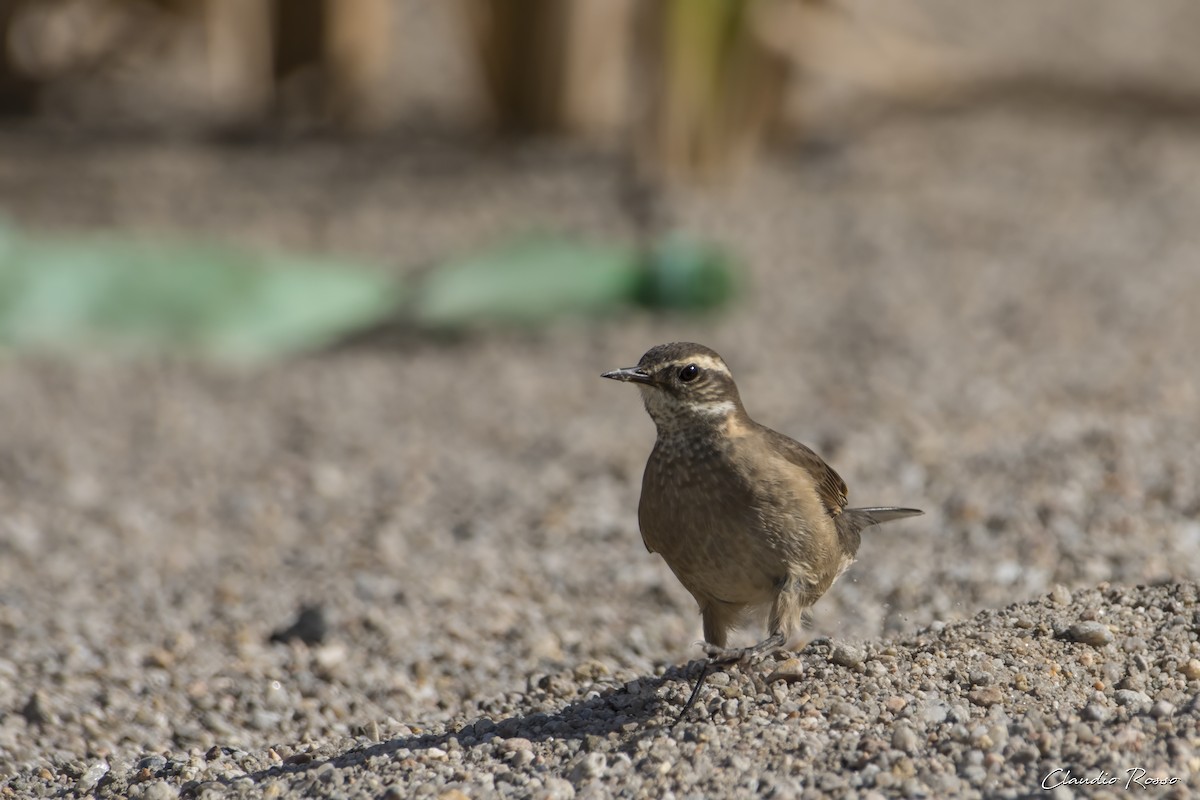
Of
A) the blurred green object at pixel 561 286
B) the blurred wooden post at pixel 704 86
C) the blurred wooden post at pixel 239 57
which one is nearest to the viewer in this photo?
the blurred green object at pixel 561 286

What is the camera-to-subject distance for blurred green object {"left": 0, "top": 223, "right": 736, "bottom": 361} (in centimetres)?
958

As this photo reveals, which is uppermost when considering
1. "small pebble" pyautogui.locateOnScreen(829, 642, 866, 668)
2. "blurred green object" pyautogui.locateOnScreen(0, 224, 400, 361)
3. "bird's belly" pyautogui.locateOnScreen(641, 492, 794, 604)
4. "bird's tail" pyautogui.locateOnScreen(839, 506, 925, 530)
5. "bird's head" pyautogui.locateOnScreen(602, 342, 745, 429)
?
"bird's head" pyautogui.locateOnScreen(602, 342, 745, 429)

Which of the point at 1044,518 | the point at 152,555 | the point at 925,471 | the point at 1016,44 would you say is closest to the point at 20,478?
the point at 152,555

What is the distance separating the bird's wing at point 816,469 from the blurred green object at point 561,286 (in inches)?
192

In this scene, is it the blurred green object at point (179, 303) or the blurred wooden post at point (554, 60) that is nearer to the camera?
the blurred green object at point (179, 303)

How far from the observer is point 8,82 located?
44.0ft

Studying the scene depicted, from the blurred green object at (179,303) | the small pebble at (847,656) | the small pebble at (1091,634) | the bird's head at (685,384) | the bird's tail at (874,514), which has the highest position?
the bird's head at (685,384)

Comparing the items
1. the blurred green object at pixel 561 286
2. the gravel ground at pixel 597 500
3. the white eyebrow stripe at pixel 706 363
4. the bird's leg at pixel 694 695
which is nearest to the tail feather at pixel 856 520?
the gravel ground at pixel 597 500

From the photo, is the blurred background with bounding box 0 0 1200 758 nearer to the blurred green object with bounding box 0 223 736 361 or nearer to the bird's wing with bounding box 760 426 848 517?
the blurred green object with bounding box 0 223 736 361

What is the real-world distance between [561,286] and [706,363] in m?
5.15

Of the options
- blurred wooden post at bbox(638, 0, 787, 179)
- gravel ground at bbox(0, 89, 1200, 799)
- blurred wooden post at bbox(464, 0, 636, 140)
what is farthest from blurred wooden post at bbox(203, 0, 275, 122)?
blurred wooden post at bbox(638, 0, 787, 179)

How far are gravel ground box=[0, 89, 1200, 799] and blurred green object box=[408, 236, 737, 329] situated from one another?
0.17 m

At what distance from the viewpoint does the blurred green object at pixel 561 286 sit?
9578 millimetres

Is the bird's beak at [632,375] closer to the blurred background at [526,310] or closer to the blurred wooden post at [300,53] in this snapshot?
the blurred background at [526,310]
